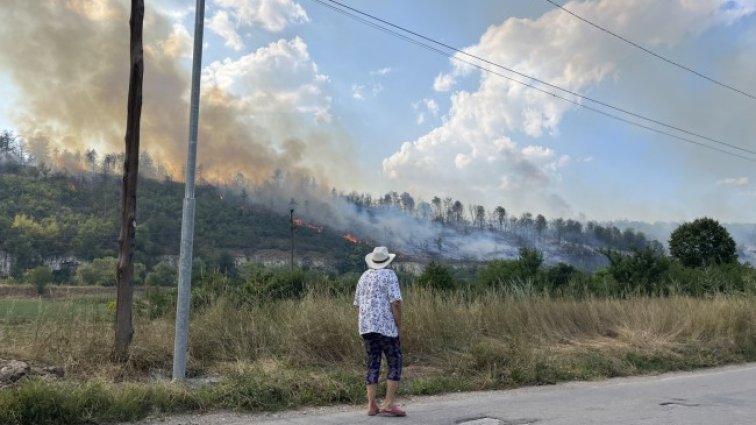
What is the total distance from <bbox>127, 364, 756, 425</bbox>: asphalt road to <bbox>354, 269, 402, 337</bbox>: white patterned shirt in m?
1.02

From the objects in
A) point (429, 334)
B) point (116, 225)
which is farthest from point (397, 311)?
point (116, 225)

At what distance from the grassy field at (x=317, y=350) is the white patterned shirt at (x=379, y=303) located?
1.48 meters

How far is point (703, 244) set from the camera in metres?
49.1

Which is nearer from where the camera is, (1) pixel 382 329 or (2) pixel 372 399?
(1) pixel 382 329

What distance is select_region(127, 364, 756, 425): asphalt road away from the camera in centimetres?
645

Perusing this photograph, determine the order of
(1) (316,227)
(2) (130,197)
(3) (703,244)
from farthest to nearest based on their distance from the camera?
(1) (316,227)
(3) (703,244)
(2) (130,197)

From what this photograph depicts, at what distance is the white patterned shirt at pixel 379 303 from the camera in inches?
258

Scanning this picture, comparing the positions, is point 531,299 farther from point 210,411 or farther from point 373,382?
point 210,411

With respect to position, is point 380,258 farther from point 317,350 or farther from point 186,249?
point 317,350

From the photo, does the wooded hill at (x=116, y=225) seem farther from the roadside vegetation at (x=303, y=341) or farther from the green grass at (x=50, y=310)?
the green grass at (x=50, y=310)

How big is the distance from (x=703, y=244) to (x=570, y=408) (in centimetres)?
4909

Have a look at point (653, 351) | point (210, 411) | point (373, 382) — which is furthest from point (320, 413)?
point (653, 351)

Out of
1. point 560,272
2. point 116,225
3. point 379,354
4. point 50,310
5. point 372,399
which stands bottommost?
point 372,399

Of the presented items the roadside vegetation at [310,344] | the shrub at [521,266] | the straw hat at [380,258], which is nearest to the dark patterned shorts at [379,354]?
the straw hat at [380,258]
